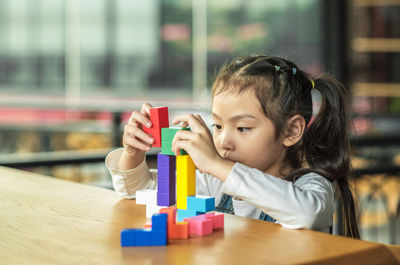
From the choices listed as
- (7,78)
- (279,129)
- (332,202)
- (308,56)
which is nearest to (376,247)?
(332,202)

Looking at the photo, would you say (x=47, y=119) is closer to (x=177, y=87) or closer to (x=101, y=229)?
(x=177, y=87)

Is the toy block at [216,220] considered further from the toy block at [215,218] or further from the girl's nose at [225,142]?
the girl's nose at [225,142]

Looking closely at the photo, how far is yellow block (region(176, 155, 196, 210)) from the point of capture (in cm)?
89

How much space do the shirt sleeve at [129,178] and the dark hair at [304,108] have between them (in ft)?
0.78

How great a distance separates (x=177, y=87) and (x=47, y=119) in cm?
158

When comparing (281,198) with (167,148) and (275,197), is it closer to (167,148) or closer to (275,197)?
(275,197)

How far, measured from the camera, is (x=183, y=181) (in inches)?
35.3

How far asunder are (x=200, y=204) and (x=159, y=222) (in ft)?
0.41

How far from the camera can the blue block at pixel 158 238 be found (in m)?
0.74

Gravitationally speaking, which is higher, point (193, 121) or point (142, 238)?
point (193, 121)

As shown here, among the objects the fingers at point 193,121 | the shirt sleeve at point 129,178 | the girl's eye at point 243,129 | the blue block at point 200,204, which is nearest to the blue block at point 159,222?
the blue block at point 200,204

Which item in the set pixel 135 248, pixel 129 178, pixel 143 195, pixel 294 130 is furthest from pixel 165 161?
pixel 294 130

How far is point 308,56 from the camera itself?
23.2 feet

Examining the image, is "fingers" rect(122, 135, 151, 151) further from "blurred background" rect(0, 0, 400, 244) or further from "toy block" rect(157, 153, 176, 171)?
"blurred background" rect(0, 0, 400, 244)
